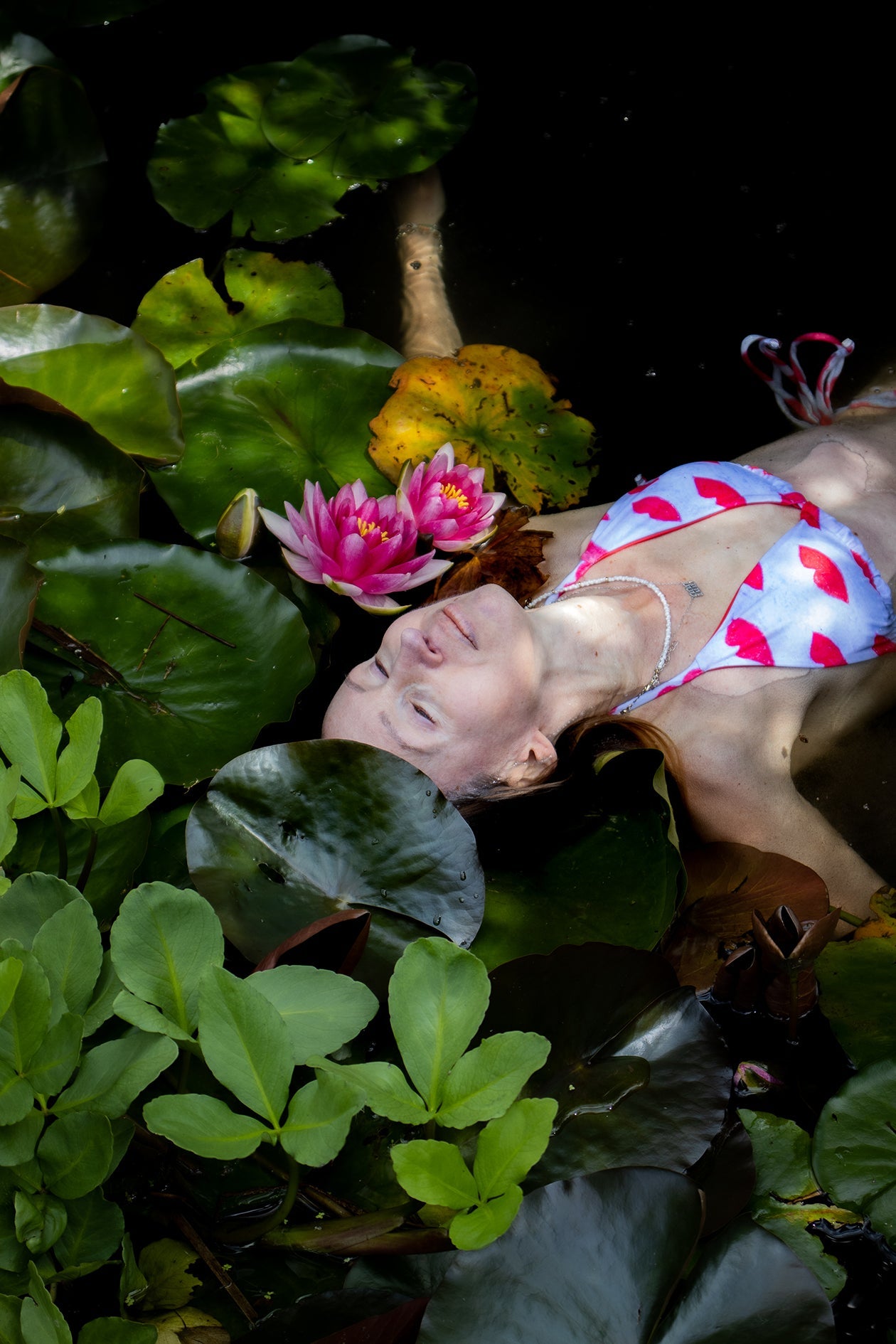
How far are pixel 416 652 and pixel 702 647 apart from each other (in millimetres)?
632

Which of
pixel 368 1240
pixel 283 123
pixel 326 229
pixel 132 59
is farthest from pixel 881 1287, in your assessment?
pixel 132 59

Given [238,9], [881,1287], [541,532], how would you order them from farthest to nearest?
[238,9]
[541,532]
[881,1287]

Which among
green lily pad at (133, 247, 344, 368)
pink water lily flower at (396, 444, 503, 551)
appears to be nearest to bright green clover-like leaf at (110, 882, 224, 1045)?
Result: pink water lily flower at (396, 444, 503, 551)

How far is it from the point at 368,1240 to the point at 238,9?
2.95 m

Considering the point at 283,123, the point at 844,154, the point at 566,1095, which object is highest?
the point at 844,154

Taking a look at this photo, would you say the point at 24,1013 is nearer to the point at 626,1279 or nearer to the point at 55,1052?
the point at 55,1052

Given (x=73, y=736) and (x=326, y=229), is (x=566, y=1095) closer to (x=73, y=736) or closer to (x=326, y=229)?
(x=73, y=736)

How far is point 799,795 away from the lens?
66.5 inches

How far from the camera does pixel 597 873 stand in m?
1.39

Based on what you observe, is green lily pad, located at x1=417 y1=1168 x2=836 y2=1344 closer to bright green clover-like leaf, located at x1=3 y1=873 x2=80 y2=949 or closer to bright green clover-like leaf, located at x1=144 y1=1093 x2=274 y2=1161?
bright green clover-like leaf, located at x1=144 y1=1093 x2=274 y2=1161

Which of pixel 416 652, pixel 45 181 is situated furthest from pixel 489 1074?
pixel 45 181

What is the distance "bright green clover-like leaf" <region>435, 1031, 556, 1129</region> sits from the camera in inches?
27.5

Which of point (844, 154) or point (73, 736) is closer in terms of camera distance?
point (73, 736)

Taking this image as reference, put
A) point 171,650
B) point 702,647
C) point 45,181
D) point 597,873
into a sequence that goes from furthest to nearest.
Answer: point 45,181
point 702,647
point 171,650
point 597,873
